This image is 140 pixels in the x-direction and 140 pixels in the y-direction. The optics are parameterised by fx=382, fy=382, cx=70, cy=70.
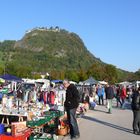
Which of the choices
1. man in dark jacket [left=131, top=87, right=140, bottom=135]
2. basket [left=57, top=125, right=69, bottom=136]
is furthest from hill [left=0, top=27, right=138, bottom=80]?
basket [left=57, top=125, right=69, bottom=136]

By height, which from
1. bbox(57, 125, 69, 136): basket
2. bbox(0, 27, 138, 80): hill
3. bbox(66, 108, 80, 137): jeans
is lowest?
bbox(57, 125, 69, 136): basket

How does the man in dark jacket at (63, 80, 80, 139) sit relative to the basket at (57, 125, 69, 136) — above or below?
above

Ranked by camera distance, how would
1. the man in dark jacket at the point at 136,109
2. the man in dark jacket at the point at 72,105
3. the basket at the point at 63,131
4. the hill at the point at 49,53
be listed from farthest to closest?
the hill at the point at 49,53 → the man in dark jacket at the point at 136,109 → the basket at the point at 63,131 → the man in dark jacket at the point at 72,105

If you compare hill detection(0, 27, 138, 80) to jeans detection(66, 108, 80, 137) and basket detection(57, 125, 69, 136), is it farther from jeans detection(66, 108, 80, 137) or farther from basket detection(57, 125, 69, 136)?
jeans detection(66, 108, 80, 137)

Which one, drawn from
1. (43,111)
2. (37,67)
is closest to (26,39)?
(37,67)

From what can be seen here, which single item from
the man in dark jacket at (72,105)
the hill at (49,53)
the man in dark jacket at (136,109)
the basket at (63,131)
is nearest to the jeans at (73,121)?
the man in dark jacket at (72,105)

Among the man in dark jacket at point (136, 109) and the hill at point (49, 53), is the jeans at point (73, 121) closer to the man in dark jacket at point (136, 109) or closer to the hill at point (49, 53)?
the man in dark jacket at point (136, 109)

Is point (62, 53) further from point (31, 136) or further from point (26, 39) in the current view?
point (31, 136)

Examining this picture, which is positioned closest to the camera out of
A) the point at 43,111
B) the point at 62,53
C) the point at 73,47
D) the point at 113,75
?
the point at 43,111

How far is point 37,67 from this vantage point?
456 ft

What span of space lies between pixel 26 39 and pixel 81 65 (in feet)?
146

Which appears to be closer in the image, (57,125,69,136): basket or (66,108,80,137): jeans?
(66,108,80,137): jeans

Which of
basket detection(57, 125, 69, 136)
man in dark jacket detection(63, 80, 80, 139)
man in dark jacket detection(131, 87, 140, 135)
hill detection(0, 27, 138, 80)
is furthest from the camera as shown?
hill detection(0, 27, 138, 80)

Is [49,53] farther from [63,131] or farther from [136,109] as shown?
[63,131]
